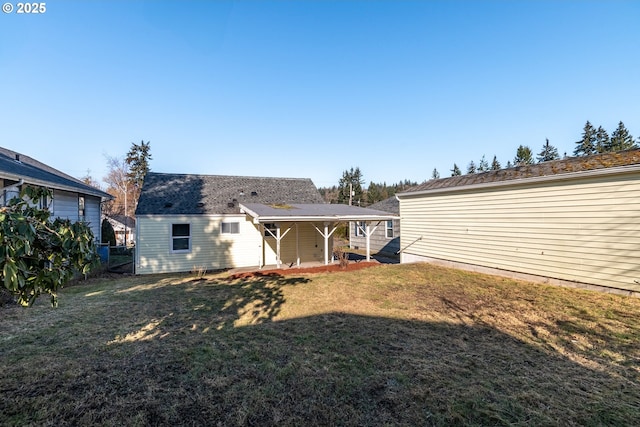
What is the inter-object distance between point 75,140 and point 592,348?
92.6 feet

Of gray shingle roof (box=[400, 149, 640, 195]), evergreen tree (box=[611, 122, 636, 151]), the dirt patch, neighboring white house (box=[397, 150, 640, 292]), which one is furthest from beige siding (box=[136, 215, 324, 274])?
evergreen tree (box=[611, 122, 636, 151])

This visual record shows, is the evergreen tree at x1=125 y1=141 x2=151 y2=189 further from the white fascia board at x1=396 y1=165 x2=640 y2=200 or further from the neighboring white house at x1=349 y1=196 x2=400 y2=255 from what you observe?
the white fascia board at x1=396 y1=165 x2=640 y2=200

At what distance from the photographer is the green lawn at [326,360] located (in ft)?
9.36

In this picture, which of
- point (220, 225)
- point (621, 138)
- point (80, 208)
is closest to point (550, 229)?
point (220, 225)

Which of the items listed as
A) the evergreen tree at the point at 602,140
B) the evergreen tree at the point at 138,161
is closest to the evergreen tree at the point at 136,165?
the evergreen tree at the point at 138,161

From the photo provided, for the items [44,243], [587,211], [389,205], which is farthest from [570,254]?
[389,205]

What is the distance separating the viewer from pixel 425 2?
1064cm

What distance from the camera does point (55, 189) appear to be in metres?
10.6

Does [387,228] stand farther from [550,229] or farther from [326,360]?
[326,360]

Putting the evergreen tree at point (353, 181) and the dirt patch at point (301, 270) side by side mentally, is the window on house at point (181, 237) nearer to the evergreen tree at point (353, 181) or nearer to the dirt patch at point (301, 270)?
the dirt patch at point (301, 270)

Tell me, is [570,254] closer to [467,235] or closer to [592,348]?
[467,235]

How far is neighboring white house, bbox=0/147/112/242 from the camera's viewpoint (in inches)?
336

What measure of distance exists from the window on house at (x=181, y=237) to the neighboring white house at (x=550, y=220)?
37.8 ft

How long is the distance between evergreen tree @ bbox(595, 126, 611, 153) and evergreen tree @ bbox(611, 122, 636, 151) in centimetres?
140
